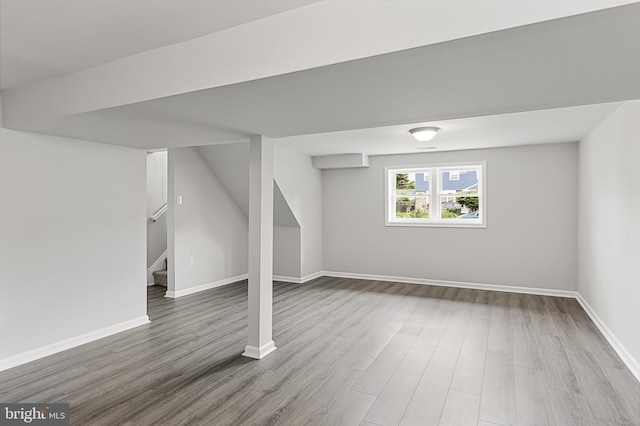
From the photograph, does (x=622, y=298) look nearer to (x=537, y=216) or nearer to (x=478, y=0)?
(x=537, y=216)

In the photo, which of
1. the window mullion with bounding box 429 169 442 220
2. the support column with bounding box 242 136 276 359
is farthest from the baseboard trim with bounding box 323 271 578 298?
the support column with bounding box 242 136 276 359

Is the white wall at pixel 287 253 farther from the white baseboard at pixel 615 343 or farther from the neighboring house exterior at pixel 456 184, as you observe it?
the white baseboard at pixel 615 343

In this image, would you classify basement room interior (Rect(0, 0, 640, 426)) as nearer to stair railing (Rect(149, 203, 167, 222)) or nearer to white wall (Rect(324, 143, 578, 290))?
white wall (Rect(324, 143, 578, 290))

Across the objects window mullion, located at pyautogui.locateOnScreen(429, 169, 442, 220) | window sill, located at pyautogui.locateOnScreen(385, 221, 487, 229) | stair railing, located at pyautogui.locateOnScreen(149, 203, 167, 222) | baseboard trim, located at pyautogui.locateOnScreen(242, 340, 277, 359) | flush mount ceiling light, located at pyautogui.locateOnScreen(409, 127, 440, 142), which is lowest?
baseboard trim, located at pyautogui.locateOnScreen(242, 340, 277, 359)

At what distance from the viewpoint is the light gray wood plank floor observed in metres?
2.27

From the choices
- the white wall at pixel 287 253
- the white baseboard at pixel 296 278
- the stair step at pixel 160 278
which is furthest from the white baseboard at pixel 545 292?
the stair step at pixel 160 278

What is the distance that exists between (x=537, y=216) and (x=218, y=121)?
487 centimetres

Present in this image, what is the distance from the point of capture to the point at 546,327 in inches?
153

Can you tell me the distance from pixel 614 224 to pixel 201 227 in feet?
16.8

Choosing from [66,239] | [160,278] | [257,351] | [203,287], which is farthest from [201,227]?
[257,351]

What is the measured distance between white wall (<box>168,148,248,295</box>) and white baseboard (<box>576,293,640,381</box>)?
5065mm

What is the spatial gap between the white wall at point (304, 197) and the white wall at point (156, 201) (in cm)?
249

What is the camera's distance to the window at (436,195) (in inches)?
233

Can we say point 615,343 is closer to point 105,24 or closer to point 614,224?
point 614,224
